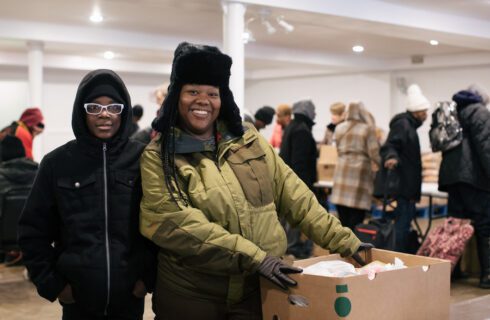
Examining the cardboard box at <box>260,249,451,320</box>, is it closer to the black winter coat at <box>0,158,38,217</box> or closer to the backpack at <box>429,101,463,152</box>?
the backpack at <box>429,101,463,152</box>

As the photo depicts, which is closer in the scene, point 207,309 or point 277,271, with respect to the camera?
point 277,271

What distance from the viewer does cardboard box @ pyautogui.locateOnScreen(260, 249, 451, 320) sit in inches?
70.4

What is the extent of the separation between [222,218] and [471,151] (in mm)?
3888

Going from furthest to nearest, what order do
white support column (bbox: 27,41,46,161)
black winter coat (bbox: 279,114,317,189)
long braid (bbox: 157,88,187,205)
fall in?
white support column (bbox: 27,41,46,161)
black winter coat (bbox: 279,114,317,189)
long braid (bbox: 157,88,187,205)

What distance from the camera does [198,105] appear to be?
2127 millimetres

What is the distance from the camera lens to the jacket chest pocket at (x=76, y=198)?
87.4 inches

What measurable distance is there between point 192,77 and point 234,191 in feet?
1.24

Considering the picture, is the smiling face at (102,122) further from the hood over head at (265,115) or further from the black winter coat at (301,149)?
the hood over head at (265,115)

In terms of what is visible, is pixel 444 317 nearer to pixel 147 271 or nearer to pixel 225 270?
pixel 225 270

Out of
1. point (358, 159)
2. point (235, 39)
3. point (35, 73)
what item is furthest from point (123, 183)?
point (35, 73)

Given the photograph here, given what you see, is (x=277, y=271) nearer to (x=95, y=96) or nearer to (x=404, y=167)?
(x=95, y=96)

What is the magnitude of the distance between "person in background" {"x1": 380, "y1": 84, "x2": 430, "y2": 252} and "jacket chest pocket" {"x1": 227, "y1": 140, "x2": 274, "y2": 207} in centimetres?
384

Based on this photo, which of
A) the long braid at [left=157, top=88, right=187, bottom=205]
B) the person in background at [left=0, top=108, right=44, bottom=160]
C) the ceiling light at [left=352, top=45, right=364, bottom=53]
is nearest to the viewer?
the long braid at [left=157, top=88, right=187, bottom=205]

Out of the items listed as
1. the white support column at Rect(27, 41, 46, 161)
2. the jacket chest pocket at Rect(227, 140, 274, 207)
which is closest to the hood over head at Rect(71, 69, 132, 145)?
the jacket chest pocket at Rect(227, 140, 274, 207)
